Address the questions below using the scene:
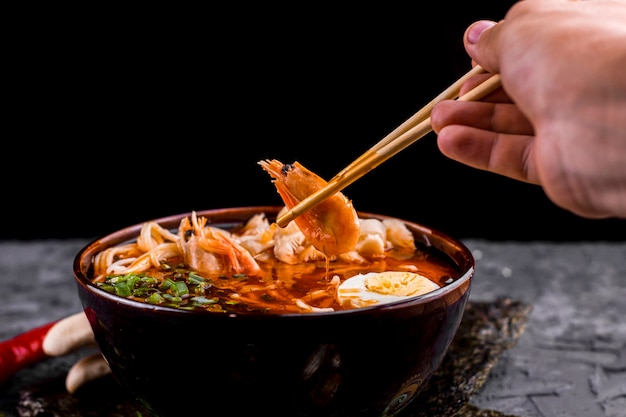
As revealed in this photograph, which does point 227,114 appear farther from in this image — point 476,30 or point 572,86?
point 572,86

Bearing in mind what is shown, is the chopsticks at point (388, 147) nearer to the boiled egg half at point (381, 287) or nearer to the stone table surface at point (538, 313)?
the boiled egg half at point (381, 287)

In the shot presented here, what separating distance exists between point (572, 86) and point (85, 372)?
1.60 meters

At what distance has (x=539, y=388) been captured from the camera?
7.97 ft

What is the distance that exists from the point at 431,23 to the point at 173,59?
127cm

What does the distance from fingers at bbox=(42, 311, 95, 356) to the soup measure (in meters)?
0.34

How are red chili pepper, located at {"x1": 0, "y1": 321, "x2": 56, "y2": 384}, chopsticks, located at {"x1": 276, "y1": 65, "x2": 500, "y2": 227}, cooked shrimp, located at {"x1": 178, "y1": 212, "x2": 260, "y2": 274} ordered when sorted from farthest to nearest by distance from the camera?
red chili pepper, located at {"x1": 0, "y1": 321, "x2": 56, "y2": 384}
cooked shrimp, located at {"x1": 178, "y1": 212, "x2": 260, "y2": 274}
chopsticks, located at {"x1": 276, "y1": 65, "x2": 500, "y2": 227}

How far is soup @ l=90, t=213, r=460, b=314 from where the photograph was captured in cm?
193

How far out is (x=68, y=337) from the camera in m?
2.49

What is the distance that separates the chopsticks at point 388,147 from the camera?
6.04 ft

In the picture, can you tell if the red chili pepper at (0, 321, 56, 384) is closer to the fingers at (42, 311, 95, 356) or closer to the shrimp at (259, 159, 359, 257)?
the fingers at (42, 311, 95, 356)

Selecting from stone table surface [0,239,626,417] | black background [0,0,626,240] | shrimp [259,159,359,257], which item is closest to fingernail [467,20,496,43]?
shrimp [259,159,359,257]

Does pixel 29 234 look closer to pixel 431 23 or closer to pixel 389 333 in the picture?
pixel 431 23

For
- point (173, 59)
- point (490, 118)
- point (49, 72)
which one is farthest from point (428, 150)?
point (490, 118)

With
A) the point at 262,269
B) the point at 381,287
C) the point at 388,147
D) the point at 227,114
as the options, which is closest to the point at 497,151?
the point at 388,147
